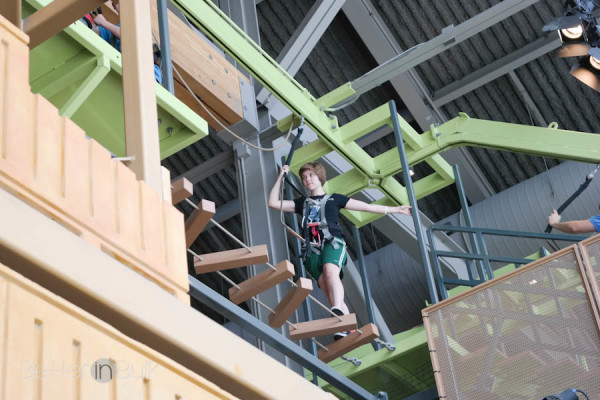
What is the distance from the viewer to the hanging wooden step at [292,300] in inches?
275

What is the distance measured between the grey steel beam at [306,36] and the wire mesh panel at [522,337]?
15.7 feet

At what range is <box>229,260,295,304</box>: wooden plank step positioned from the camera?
6.99 meters

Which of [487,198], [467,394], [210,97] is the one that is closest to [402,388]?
[467,394]

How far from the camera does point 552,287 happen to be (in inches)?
273

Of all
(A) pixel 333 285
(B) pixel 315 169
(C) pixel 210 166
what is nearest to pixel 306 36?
(C) pixel 210 166

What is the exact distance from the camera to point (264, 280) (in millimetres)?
7125

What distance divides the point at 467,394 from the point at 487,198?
735 cm

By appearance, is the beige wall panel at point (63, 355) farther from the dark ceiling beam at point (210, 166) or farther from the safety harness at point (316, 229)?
the dark ceiling beam at point (210, 166)

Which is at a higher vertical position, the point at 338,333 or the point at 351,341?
the point at 338,333

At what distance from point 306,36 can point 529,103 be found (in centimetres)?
402

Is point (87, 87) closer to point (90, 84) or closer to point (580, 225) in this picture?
point (90, 84)

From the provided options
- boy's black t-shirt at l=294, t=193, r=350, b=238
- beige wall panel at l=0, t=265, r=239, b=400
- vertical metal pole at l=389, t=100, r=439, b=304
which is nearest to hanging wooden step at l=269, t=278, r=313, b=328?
vertical metal pole at l=389, t=100, r=439, b=304

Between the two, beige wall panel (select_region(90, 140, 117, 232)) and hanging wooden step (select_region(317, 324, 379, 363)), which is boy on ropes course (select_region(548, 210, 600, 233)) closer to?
hanging wooden step (select_region(317, 324, 379, 363))

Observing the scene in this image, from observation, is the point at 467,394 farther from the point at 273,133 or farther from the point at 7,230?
the point at 7,230
